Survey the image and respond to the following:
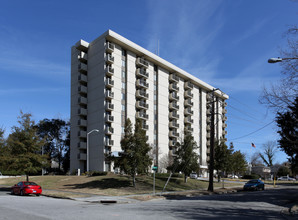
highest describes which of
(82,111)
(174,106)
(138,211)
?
(174,106)

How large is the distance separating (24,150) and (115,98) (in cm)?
2803

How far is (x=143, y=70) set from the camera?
205ft

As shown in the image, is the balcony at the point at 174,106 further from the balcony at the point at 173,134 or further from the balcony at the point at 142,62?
the balcony at the point at 142,62

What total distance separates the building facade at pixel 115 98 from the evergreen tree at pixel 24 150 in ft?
60.3

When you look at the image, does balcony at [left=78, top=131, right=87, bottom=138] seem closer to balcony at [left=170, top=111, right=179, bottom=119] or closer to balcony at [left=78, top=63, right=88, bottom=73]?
balcony at [left=78, top=63, right=88, bottom=73]

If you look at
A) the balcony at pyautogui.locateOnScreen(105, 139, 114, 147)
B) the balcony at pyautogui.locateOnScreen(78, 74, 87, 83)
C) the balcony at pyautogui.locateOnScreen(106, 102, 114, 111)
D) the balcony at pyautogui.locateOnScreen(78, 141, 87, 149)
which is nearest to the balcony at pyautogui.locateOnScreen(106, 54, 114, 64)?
the balcony at pyautogui.locateOnScreen(78, 74, 87, 83)

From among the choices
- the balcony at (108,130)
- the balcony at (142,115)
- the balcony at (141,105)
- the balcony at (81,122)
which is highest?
the balcony at (141,105)

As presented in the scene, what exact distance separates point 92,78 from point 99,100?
5.69 metres

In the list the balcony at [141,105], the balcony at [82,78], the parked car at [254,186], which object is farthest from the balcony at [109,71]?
the parked car at [254,186]

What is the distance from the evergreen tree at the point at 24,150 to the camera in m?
29.5

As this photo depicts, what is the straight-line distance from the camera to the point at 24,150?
30016mm

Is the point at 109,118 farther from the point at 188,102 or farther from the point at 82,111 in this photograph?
the point at 188,102

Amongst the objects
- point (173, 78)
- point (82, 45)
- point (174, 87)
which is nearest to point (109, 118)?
point (82, 45)

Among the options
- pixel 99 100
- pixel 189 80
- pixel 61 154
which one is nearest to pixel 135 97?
pixel 99 100
